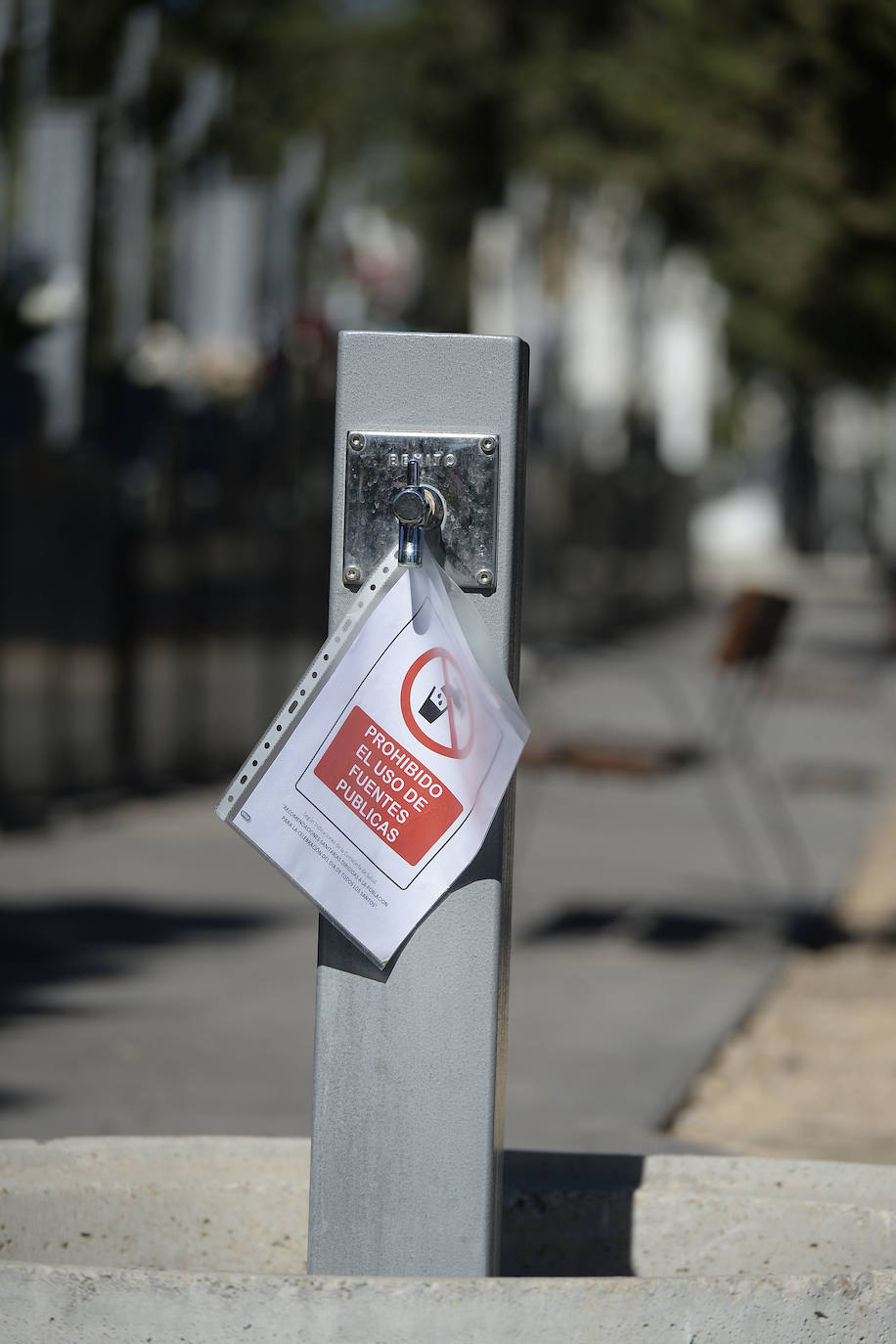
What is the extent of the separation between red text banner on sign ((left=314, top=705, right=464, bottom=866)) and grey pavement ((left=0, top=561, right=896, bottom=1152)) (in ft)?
6.39

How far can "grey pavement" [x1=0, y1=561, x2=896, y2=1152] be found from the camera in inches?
183

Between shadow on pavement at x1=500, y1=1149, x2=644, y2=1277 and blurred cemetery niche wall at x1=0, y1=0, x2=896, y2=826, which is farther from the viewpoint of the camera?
blurred cemetery niche wall at x1=0, y1=0, x2=896, y2=826

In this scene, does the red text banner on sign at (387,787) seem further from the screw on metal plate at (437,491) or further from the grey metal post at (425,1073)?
the screw on metal plate at (437,491)

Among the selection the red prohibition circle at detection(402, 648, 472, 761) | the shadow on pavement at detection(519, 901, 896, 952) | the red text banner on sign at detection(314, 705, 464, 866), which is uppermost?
the red prohibition circle at detection(402, 648, 472, 761)

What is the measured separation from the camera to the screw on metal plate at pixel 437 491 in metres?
2.48

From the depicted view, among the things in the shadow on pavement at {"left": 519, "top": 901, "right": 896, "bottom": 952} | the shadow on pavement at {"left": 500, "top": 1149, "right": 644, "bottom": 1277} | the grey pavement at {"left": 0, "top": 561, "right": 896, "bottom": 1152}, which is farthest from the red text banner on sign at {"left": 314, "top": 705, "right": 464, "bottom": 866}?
the shadow on pavement at {"left": 519, "top": 901, "right": 896, "bottom": 952}

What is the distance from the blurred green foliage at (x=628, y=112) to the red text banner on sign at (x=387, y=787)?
697 centimetres

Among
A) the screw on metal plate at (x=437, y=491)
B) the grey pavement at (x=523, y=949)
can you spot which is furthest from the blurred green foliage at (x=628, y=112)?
the screw on metal plate at (x=437, y=491)

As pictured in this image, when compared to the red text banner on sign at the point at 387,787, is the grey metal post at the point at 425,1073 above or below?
below

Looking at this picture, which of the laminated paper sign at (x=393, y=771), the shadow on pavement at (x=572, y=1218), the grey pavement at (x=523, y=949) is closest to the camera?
the laminated paper sign at (x=393, y=771)

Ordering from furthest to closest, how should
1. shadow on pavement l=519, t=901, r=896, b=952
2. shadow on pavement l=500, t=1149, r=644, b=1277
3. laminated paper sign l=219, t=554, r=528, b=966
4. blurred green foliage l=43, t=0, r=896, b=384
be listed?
blurred green foliage l=43, t=0, r=896, b=384
shadow on pavement l=519, t=901, r=896, b=952
shadow on pavement l=500, t=1149, r=644, b=1277
laminated paper sign l=219, t=554, r=528, b=966

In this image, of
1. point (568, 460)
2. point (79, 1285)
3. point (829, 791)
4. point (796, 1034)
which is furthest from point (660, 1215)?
point (568, 460)

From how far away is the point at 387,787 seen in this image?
2.42 m

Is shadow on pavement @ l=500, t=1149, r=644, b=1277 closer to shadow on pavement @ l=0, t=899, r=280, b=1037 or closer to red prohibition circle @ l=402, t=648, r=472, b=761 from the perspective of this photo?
red prohibition circle @ l=402, t=648, r=472, b=761
